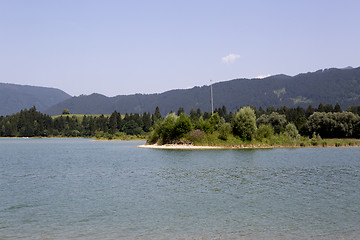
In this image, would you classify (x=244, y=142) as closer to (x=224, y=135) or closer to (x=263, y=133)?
(x=224, y=135)

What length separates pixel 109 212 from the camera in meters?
23.8

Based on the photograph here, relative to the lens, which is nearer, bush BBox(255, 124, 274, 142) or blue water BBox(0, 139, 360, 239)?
blue water BBox(0, 139, 360, 239)

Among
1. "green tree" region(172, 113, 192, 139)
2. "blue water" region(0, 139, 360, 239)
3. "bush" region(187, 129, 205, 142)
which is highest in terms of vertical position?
"green tree" region(172, 113, 192, 139)

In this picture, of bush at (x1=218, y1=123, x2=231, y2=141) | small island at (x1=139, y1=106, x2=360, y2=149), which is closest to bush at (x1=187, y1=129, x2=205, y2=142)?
small island at (x1=139, y1=106, x2=360, y2=149)

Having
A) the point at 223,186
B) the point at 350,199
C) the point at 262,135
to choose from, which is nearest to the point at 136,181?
the point at 223,186

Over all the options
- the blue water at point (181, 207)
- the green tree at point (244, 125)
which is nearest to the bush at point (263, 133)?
the green tree at point (244, 125)

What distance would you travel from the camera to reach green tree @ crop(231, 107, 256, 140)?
109 meters

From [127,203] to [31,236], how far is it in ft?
30.3

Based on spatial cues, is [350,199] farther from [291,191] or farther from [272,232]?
[272,232]

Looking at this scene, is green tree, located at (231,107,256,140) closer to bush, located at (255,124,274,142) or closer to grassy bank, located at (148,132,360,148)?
grassy bank, located at (148,132,360,148)

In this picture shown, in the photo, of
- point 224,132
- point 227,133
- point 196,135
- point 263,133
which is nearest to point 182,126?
point 196,135

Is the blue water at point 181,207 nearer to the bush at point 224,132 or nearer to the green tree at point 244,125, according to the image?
the green tree at point 244,125

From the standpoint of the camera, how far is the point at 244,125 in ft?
358

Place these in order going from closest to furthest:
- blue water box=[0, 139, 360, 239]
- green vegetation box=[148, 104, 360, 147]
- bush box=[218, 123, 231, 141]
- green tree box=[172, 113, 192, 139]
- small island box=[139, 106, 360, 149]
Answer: blue water box=[0, 139, 360, 239], small island box=[139, 106, 360, 149], green vegetation box=[148, 104, 360, 147], bush box=[218, 123, 231, 141], green tree box=[172, 113, 192, 139]
